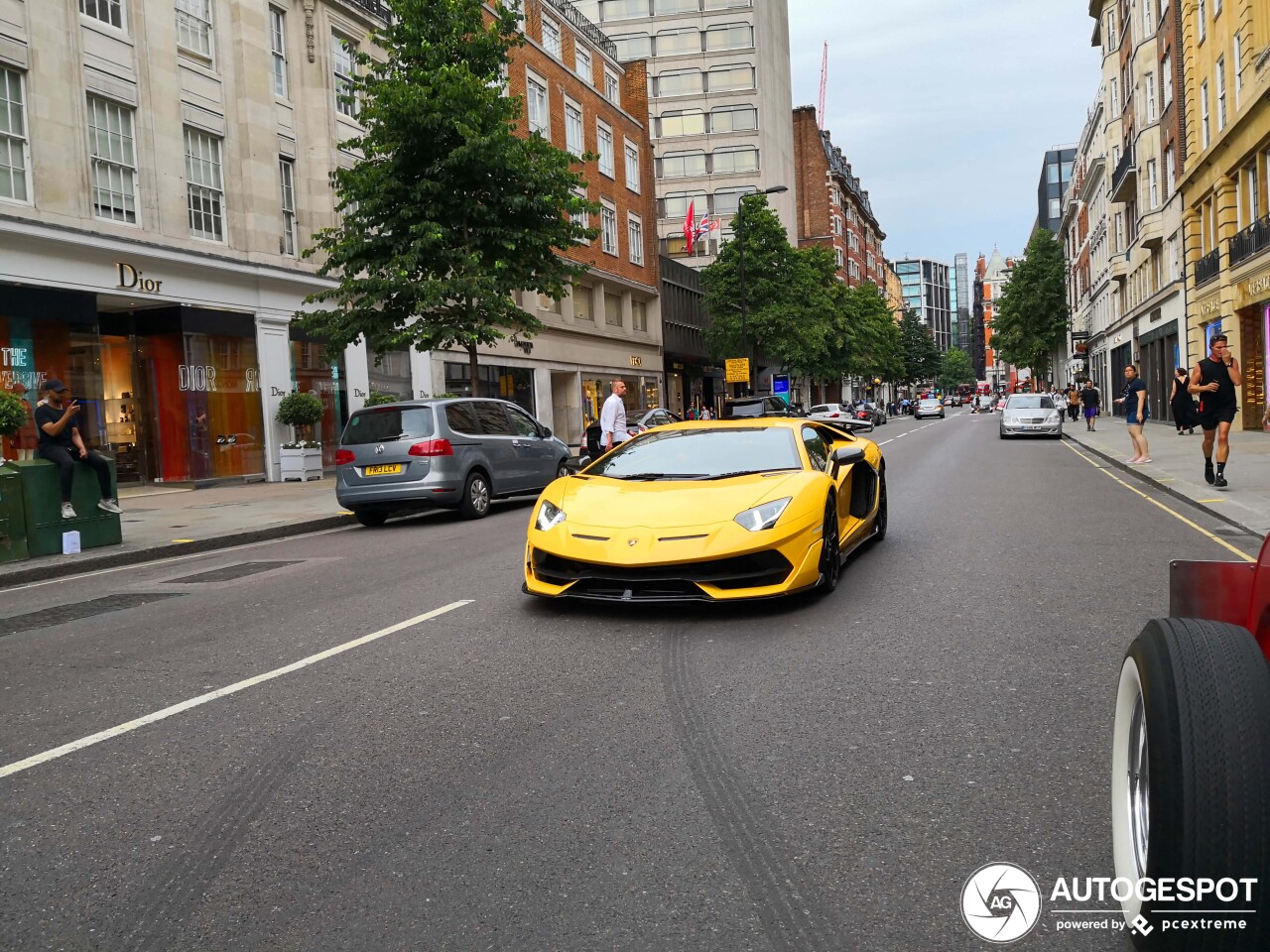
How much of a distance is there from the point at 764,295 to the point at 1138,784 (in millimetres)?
49843

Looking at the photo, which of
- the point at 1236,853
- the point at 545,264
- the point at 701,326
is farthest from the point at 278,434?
the point at 701,326

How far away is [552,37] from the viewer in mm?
38344

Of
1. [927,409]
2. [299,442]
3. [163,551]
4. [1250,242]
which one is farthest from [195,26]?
[927,409]

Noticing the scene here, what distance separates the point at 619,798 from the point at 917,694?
5.83 ft

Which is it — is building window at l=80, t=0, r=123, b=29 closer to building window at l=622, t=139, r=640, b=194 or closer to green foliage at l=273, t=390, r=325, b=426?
green foliage at l=273, t=390, r=325, b=426

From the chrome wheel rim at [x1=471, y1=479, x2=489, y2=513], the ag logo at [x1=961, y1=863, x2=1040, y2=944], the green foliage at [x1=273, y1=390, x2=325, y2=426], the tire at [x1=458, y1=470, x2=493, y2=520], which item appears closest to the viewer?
the ag logo at [x1=961, y1=863, x2=1040, y2=944]

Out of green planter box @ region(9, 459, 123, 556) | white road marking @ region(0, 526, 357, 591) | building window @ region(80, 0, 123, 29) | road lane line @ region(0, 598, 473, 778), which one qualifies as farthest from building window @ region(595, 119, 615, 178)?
road lane line @ region(0, 598, 473, 778)

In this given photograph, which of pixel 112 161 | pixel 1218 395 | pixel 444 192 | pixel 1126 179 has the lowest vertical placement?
pixel 1218 395

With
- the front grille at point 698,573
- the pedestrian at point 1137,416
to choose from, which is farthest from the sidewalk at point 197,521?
the pedestrian at point 1137,416

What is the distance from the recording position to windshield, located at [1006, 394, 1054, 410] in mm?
33938

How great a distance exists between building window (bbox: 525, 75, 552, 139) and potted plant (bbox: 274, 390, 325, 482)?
15614 mm

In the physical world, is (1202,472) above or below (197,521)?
below

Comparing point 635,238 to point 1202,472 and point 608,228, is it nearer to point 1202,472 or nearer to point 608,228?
point 608,228

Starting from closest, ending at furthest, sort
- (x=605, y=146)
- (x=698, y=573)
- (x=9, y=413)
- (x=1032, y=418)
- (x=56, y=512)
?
(x=698, y=573)
(x=56, y=512)
(x=9, y=413)
(x=1032, y=418)
(x=605, y=146)
